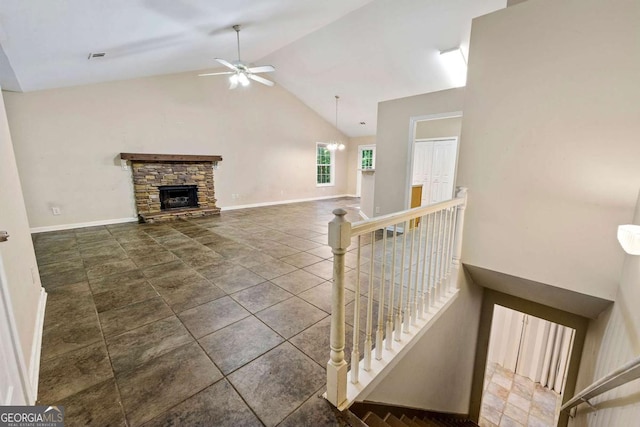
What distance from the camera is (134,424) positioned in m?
1.27

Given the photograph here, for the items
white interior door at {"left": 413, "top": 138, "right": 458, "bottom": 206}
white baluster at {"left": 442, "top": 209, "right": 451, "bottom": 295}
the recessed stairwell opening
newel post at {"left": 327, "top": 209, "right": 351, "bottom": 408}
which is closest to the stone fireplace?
white interior door at {"left": 413, "top": 138, "right": 458, "bottom": 206}

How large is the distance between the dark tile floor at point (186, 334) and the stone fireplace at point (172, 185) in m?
1.97

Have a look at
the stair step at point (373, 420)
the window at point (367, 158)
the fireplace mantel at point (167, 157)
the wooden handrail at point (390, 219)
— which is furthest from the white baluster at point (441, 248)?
the window at point (367, 158)

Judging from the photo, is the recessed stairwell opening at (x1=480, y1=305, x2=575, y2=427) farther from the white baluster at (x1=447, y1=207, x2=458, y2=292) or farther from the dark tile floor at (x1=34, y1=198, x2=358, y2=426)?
the dark tile floor at (x1=34, y1=198, x2=358, y2=426)

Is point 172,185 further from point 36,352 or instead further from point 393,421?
point 393,421

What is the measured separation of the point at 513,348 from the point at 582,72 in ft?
16.4

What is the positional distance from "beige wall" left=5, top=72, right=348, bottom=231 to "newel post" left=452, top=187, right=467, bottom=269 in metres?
→ 5.99

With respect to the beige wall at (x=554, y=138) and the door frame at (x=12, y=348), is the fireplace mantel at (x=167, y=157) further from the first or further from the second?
the beige wall at (x=554, y=138)

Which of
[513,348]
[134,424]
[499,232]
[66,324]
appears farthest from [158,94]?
[513,348]

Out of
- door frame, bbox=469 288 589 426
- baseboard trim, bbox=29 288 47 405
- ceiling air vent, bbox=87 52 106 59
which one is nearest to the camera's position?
baseboard trim, bbox=29 288 47 405

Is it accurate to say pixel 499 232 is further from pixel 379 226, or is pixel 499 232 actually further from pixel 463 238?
pixel 379 226

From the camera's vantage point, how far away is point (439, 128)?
6.62m

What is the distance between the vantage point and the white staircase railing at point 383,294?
1315mm

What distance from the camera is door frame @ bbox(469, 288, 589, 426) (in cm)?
294
